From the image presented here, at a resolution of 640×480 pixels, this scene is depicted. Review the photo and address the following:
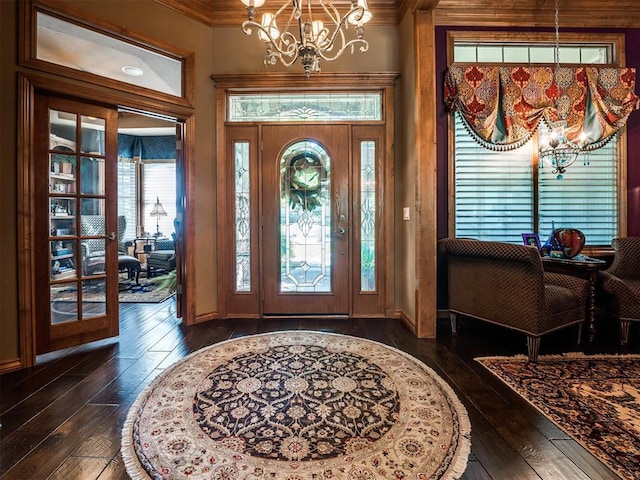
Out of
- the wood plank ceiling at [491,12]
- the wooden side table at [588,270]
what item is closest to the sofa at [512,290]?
the wooden side table at [588,270]

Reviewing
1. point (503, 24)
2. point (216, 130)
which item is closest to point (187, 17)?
point (216, 130)

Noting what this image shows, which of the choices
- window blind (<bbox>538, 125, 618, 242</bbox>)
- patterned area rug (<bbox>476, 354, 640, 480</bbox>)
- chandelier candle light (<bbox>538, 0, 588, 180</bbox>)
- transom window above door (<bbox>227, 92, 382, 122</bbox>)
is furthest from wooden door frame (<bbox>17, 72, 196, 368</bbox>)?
window blind (<bbox>538, 125, 618, 242</bbox>)

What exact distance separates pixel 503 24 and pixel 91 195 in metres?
4.42

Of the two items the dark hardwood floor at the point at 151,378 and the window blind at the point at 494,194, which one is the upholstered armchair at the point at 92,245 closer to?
the dark hardwood floor at the point at 151,378

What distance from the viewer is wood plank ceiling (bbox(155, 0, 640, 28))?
10.7 feet

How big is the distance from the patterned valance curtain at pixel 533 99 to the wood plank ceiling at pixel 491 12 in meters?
0.53

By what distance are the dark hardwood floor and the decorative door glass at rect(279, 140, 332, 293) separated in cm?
50

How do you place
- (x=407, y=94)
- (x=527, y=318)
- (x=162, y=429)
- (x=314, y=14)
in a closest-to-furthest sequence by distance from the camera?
(x=162, y=429) < (x=527, y=318) < (x=407, y=94) < (x=314, y=14)

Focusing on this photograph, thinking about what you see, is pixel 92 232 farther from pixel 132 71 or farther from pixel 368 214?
pixel 368 214

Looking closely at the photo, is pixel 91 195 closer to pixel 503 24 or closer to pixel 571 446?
pixel 571 446

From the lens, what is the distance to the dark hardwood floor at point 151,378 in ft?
4.50

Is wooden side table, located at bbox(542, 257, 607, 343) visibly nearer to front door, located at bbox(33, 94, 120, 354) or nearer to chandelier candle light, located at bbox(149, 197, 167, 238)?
front door, located at bbox(33, 94, 120, 354)

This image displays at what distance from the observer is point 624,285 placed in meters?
2.67

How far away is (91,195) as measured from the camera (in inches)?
108
